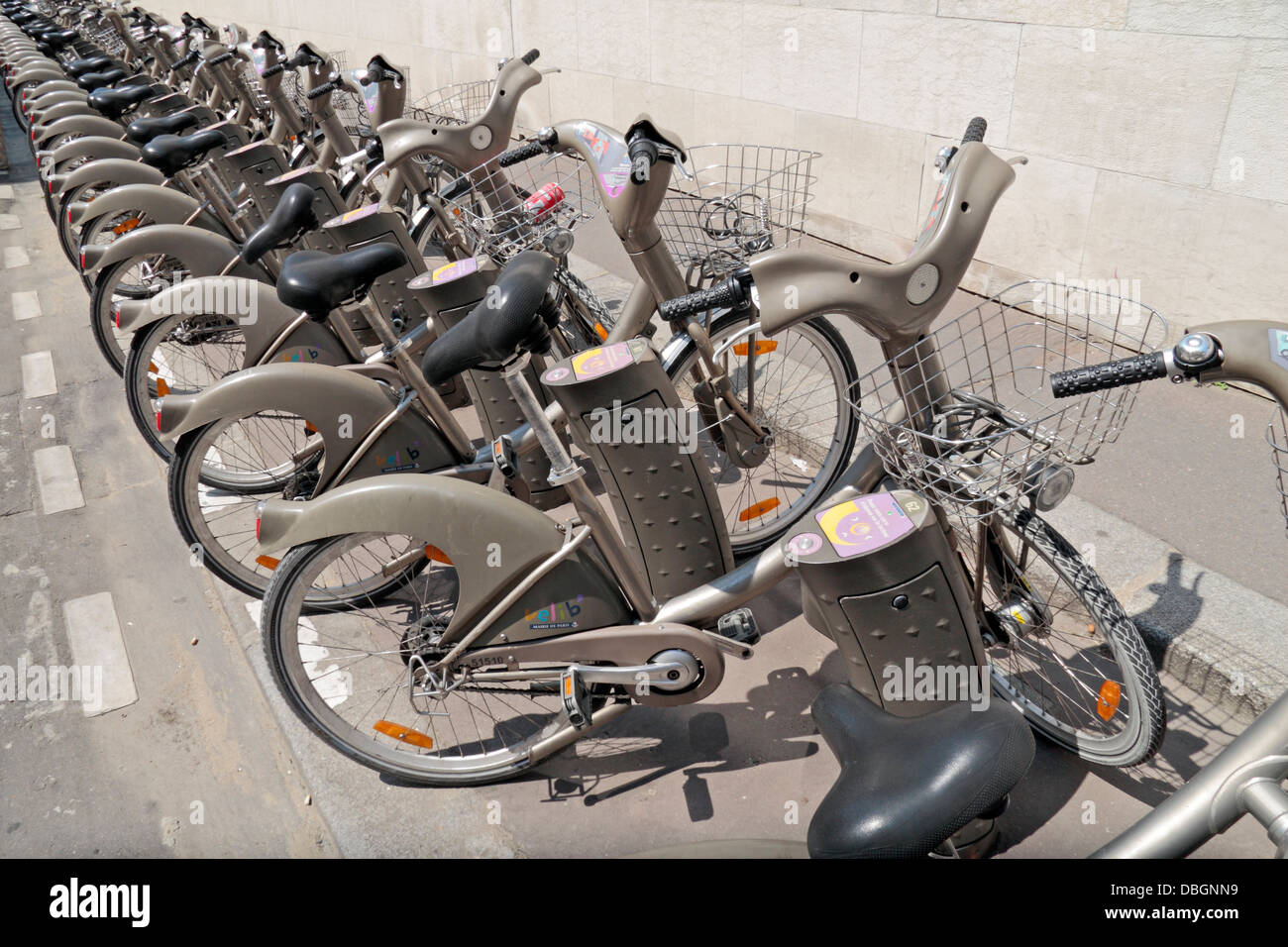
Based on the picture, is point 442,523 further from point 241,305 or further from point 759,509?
point 241,305

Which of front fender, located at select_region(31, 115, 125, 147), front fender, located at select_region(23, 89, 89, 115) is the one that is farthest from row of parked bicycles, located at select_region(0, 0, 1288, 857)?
front fender, located at select_region(23, 89, 89, 115)

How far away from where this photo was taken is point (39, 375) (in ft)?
17.8

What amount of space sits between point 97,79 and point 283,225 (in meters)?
5.03

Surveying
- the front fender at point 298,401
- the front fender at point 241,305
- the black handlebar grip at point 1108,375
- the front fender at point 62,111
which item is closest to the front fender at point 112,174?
the front fender at point 62,111

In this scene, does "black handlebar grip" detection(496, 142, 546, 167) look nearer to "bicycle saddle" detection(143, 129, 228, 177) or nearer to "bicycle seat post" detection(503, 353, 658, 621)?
"bicycle seat post" detection(503, 353, 658, 621)

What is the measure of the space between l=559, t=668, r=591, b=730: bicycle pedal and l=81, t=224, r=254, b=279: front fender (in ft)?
10.0

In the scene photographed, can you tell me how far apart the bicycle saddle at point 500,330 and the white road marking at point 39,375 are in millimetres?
4089

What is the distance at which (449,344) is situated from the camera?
221cm

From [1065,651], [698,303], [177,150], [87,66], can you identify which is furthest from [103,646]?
[87,66]

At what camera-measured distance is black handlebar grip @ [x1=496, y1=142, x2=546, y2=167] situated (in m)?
3.14

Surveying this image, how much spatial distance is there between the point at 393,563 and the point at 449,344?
1085 millimetres

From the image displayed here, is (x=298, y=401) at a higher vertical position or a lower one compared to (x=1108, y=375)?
lower
